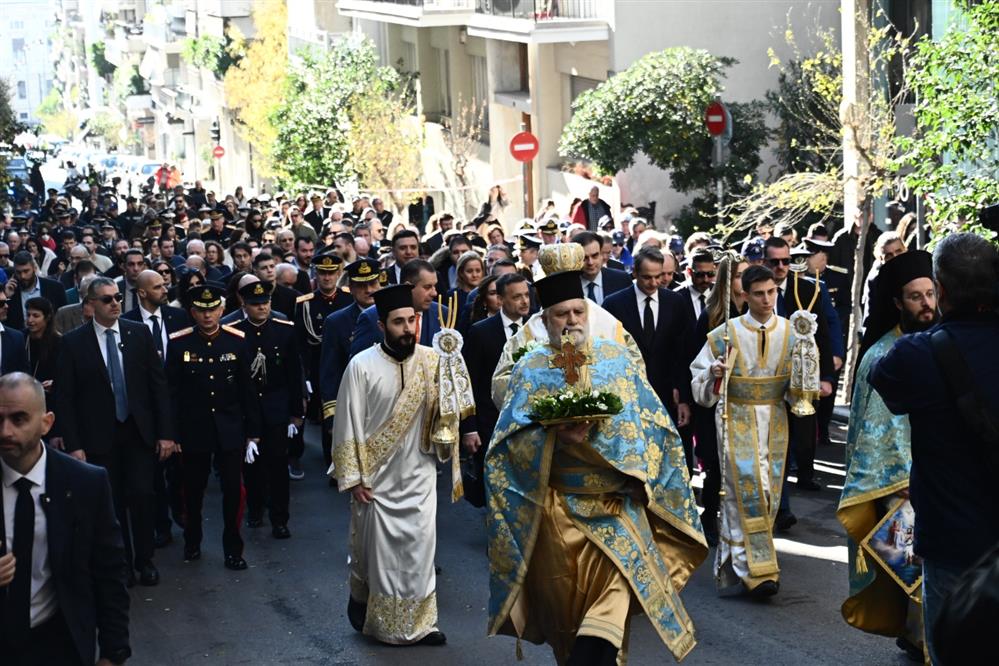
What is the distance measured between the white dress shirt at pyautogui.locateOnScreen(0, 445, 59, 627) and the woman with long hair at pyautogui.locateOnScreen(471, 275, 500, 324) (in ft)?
24.4

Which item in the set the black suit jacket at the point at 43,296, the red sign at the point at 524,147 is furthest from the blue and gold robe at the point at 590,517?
the red sign at the point at 524,147

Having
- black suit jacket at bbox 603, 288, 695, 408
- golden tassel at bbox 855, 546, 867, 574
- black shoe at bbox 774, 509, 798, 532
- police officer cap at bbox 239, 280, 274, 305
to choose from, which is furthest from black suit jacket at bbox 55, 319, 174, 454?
golden tassel at bbox 855, 546, 867, 574

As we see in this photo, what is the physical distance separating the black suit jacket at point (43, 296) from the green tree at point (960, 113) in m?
8.14

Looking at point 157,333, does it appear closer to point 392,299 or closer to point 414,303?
point 414,303

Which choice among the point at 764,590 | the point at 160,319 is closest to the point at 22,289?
the point at 160,319

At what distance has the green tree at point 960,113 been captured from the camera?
48.6 ft

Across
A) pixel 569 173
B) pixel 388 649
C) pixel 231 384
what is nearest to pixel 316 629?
pixel 388 649

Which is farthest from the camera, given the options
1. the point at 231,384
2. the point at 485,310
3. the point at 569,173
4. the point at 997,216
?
the point at 569,173

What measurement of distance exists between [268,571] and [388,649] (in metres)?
2.43

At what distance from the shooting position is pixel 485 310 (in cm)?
1411

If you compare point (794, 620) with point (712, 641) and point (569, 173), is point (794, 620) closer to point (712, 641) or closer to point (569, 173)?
point (712, 641)

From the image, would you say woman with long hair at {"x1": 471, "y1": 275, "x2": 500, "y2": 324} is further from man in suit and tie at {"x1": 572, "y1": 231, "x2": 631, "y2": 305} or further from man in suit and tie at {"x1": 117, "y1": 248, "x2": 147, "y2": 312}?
man in suit and tie at {"x1": 117, "y1": 248, "x2": 147, "y2": 312}

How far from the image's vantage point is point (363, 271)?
542 inches

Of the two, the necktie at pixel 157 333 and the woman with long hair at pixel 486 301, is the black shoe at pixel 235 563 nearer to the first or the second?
the necktie at pixel 157 333
